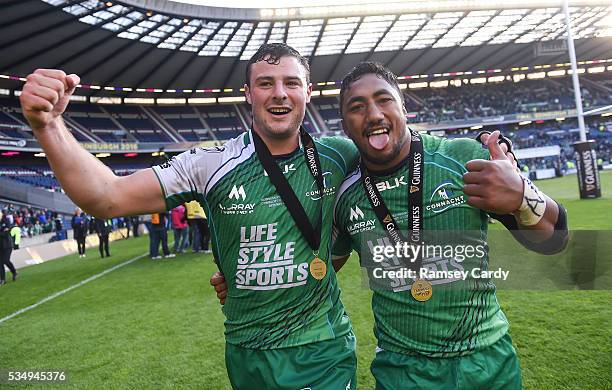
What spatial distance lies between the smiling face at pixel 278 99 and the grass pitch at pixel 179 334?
1.23 metres

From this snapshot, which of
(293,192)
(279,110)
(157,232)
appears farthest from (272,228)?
(157,232)

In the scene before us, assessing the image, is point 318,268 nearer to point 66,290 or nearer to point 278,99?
point 278,99

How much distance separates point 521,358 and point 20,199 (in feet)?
103

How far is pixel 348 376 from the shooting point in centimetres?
180

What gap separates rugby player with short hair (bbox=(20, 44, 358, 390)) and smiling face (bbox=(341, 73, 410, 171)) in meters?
0.23

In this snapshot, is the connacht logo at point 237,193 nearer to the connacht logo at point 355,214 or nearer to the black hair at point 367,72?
the connacht logo at point 355,214

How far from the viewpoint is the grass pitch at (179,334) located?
3.23 metres

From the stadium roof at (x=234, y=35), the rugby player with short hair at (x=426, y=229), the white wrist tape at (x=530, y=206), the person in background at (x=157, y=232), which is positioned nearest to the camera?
the white wrist tape at (x=530, y=206)

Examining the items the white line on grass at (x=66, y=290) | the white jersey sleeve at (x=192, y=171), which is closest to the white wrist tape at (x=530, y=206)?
the white jersey sleeve at (x=192, y=171)

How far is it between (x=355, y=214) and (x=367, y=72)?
69cm

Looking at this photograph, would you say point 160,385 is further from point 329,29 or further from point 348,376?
point 329,29

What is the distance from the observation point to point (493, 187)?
1364mm

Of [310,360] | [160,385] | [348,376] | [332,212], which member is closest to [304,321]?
[310,360]

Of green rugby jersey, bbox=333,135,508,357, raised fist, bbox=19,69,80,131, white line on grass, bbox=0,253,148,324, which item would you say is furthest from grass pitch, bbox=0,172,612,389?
raised fist, bbox=19,69,80,131
